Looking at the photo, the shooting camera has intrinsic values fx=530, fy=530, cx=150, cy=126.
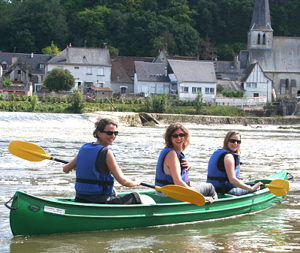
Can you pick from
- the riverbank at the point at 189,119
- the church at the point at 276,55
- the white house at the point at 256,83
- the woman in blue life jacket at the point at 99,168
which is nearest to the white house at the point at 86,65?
the white house at the point at 256,83

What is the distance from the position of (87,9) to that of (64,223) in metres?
92.7

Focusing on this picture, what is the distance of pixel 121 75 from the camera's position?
2867 inches

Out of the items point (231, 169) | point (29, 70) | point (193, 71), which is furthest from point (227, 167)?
point (29, 70)

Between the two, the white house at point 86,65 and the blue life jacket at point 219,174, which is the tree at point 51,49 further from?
the blue life jacket at point 219,174

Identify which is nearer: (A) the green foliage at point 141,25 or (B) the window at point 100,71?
(B) the window at point 100,71

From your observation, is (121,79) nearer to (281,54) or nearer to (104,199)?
(281,54)

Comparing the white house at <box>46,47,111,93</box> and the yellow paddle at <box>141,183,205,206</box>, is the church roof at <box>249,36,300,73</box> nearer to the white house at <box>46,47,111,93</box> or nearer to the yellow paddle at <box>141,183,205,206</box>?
the white house at <box>46,47,111,93</box>

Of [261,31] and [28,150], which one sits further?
[261,31]

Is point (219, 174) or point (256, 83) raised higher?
point (256, 83)

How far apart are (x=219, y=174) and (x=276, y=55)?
73627 mm

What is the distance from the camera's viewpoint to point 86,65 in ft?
228

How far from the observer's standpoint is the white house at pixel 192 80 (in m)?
65.8

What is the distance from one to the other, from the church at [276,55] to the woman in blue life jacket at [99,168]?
7385cm

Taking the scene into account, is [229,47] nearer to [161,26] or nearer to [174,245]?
[161,26]
